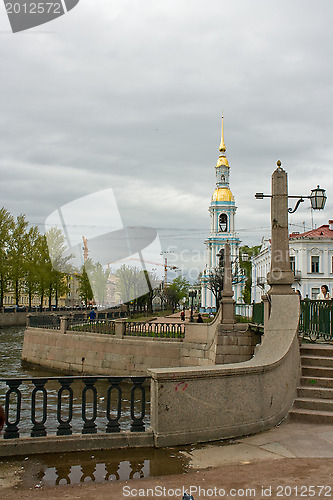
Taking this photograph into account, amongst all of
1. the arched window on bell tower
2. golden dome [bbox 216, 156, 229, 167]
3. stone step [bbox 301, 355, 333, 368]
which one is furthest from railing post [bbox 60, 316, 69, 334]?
golden dome [bbox 216, 156, 229, 167]

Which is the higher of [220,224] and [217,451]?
[220,224]

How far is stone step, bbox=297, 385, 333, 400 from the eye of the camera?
798 centimetres

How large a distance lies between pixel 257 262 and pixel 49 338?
172 ft

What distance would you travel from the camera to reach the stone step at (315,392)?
314 inches

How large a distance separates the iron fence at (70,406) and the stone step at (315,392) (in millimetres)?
2698

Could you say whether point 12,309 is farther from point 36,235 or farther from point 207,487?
point 207,487

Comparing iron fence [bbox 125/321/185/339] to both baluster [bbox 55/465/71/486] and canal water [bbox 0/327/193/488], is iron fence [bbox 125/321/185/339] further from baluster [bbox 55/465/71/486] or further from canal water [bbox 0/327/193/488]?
baluster [bbox 55/465/71/486]

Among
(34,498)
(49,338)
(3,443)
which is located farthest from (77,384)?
(34,498)

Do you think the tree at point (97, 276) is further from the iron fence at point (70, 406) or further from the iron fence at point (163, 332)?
the iron fence at point (70, 406)

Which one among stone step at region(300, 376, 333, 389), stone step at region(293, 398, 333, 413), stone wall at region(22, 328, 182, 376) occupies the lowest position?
stone wall at region(22, 328, 182, 376)

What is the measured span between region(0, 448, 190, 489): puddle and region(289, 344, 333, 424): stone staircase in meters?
2.48

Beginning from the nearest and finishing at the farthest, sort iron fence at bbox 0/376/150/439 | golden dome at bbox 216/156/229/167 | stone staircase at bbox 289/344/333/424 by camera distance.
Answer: iron fence at bbox 0/376/150/439
stone staircase at bbox 289/344/333/424
golden dome at bbox 216/156/229/167

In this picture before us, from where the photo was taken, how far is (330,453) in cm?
584

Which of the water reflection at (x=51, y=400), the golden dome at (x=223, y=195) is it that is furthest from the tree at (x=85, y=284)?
the water reflection at (x=51, y=400)
